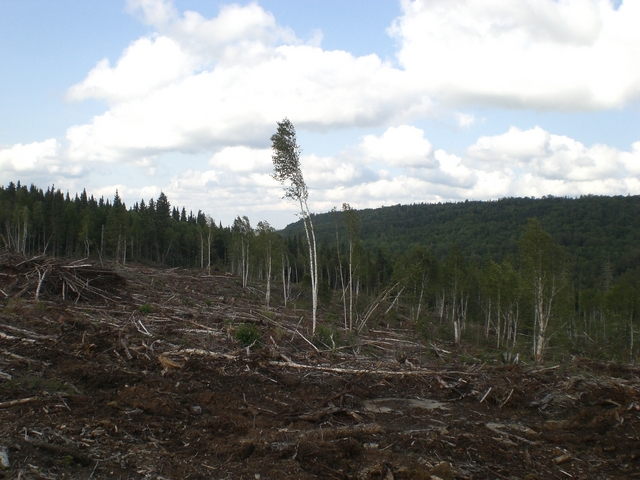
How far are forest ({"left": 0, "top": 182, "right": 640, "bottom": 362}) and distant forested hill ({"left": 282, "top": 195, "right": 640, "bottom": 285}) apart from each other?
1065 millimetres

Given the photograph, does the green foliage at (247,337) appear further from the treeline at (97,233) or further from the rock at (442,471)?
the treeline at (97,233)

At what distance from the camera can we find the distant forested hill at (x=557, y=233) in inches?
4729

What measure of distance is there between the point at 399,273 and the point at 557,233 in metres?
143

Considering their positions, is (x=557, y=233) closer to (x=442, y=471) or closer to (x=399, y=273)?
(x=399, y=273)

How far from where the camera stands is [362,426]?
23.2 ft

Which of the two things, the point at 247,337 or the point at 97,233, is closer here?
the point at 247,337

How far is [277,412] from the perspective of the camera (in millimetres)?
7805

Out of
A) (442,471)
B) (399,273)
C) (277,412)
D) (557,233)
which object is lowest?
(277,412)

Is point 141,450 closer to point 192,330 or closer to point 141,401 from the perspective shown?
point 141,401

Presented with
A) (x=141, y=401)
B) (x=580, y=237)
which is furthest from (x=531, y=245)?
(x=580, y=237)

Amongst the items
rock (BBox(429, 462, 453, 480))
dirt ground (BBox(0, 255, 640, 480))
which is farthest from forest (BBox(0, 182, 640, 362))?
rock (BBox(429, 462, 453, 480))

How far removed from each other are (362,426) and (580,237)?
525 feet

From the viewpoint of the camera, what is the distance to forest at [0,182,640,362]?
26.7 meters

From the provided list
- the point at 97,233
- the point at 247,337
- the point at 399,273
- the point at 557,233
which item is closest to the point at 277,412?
the point at 247,337
